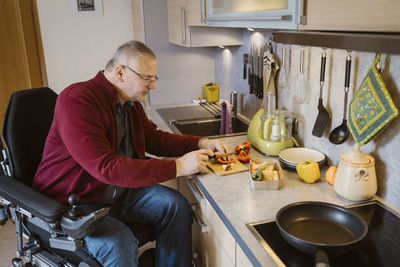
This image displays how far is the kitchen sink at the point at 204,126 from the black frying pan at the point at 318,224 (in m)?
1.19

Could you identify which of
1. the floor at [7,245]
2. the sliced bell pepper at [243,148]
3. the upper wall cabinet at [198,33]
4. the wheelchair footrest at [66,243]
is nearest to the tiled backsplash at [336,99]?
the upper wall cabinet at [198,33]

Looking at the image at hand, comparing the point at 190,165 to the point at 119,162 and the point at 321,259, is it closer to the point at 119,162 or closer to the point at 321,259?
the point at 119,162

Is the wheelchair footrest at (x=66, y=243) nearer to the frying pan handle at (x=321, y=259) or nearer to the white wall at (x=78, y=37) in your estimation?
the frying pan handle at (x=321, y=259)

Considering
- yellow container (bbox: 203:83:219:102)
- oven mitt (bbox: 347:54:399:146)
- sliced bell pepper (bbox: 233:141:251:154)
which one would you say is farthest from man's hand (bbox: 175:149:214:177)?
yellow container (bbox: 203:83:219:102)

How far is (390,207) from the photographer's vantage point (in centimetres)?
126

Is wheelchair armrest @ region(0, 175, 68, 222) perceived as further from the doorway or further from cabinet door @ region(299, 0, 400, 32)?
→ the doorway

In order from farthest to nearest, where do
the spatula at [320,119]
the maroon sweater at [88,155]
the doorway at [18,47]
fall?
the doorway at [18,47], the spatula at [320,119], the maroon sweater at [88,155]

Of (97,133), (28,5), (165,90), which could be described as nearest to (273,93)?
(97,133)

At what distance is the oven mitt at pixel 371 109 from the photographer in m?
1.19

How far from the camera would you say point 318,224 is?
1.18 m

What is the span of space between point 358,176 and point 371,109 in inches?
9.4

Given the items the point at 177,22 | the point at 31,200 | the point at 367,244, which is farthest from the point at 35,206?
the point at 177,22

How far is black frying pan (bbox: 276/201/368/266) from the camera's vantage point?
1085 millimetres

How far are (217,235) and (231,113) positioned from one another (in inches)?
43.1
